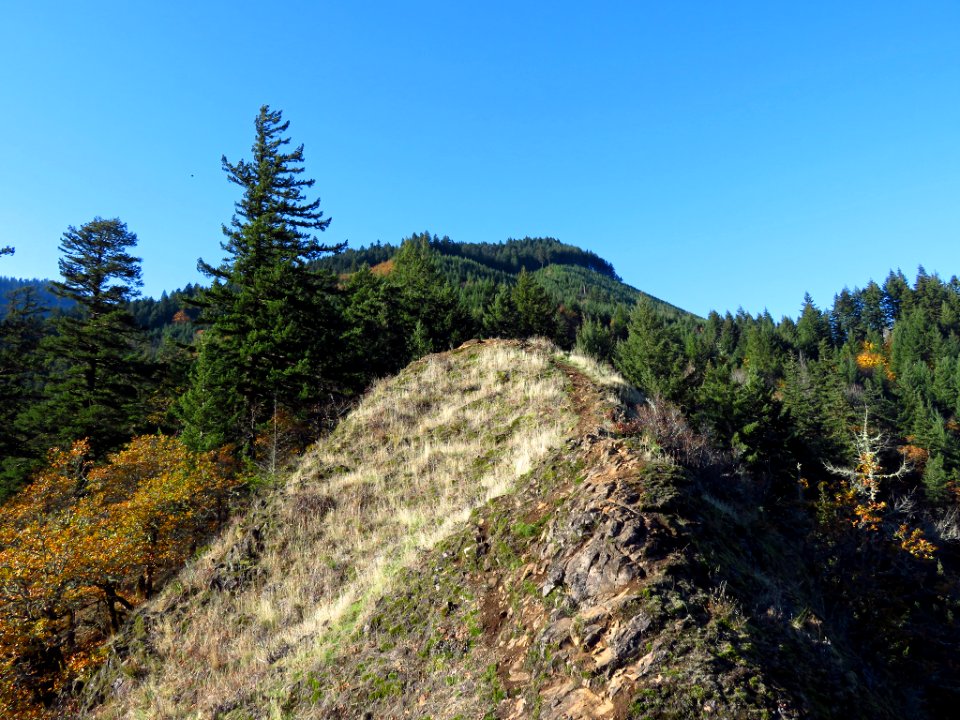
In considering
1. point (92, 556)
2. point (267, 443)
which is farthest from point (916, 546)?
point (92, 556)

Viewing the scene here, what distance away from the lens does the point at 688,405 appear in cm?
3925

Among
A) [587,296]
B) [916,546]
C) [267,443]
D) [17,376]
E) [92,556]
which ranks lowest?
[916,546]

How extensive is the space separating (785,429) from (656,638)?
38.4m

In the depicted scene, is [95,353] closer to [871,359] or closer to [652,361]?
[652,361]

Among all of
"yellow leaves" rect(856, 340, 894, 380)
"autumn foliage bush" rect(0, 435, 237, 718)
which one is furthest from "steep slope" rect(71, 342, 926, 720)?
"yellow leaves" rect(856, 340, 894, 380)

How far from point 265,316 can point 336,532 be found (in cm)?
1384

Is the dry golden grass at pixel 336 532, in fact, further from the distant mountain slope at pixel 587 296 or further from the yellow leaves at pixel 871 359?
the yellow leaves at pixel 871 359

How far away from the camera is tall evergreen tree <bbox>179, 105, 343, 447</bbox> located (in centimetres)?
2123

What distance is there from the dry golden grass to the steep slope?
6cm

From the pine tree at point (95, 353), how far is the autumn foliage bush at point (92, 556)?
696cm

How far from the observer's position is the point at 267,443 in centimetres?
2042

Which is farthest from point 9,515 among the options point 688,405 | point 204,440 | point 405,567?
point 688,405

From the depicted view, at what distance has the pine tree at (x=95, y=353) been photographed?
25.3 m

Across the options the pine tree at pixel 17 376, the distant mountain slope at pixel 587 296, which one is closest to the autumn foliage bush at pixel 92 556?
the pine tree at pixel 17 376
